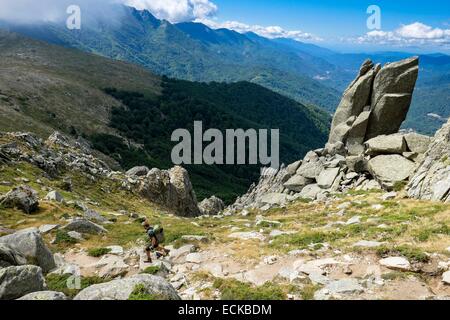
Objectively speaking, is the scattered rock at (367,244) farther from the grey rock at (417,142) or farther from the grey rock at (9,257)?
the grey rock at (417,142)

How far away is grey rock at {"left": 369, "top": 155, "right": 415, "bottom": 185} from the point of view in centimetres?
3966

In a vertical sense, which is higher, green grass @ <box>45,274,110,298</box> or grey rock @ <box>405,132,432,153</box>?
grey rock @ <box>405,132,432,153</box>

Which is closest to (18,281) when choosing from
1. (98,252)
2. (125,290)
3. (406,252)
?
(125,290)

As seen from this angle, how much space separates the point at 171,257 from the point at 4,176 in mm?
29366

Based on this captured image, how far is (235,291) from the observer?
1798 cm

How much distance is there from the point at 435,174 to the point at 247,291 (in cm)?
2360

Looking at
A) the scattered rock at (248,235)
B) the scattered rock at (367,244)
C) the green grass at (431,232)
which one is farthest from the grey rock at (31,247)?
the green grass at (431,232)

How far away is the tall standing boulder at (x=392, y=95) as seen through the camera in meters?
52.9

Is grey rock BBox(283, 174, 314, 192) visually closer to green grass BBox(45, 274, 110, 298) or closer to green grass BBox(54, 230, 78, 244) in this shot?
green grass BBox(54, 230, 78, 244)

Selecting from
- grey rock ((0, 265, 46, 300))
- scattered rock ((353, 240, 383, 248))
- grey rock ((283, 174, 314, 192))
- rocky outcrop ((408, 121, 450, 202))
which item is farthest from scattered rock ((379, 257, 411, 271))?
grey rock ((283, 174, 314, 192))

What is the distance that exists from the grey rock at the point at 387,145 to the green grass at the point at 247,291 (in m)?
33.2

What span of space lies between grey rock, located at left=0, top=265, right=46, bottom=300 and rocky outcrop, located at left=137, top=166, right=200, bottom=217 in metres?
46.6
